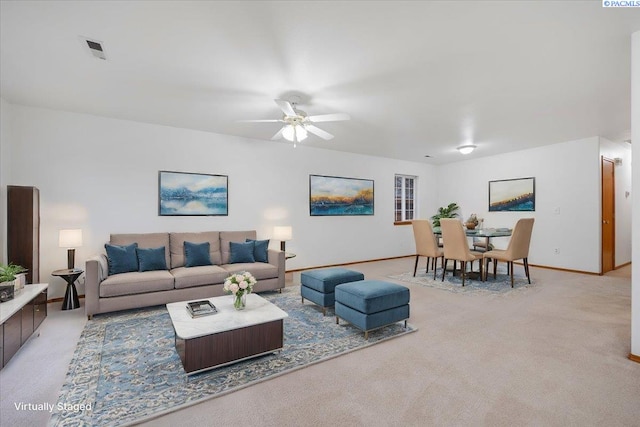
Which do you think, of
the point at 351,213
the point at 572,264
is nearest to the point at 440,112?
the point at 351,213

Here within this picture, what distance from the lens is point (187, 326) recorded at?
230 cm

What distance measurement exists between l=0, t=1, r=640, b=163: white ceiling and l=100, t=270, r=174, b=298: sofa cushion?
2177 millimetres

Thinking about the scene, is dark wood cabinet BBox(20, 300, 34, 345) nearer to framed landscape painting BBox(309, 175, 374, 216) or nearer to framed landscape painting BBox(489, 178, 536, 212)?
framed landscape painting BBox(309, 175, 374, 216)

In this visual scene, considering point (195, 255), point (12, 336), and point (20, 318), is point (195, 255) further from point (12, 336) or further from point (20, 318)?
point (12, 336)

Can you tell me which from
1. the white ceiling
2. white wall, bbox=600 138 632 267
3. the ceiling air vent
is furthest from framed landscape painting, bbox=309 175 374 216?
white wall, bbox=600 138 632 267

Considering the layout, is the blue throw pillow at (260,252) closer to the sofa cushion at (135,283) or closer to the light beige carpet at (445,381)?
the sofa cushion at (135,283)

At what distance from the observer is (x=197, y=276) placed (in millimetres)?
3904

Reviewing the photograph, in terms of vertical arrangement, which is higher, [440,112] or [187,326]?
[440,112]

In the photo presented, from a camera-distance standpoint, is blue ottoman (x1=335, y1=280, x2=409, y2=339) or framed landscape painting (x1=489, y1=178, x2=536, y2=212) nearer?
blue ottoman (x1=335, y1=280, x2=409, y2=339)

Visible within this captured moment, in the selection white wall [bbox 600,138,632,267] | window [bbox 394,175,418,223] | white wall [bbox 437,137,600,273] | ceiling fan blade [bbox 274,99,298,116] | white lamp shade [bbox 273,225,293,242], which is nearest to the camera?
ceiling fan blade [bbox 274,99,298,116]

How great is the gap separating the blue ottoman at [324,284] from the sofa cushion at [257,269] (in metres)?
0.75

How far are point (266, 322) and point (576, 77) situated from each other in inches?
155

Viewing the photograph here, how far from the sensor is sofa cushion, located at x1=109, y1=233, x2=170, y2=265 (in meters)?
4.18

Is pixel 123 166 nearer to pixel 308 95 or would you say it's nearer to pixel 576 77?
pixel 308 95
